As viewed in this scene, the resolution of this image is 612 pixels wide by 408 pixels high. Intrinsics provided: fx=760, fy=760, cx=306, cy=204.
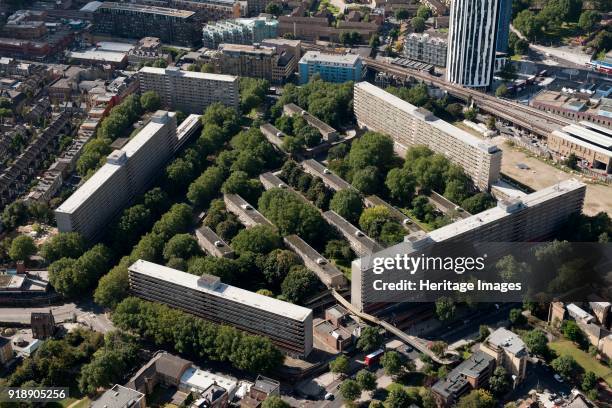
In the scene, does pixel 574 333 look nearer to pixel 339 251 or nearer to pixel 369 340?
pixel 369 340

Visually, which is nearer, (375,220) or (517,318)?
(517,318)

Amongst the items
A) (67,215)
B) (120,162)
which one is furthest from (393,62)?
(67,215)

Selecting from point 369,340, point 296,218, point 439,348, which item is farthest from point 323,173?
point 439,348

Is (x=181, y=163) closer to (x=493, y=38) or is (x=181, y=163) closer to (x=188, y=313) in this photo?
(x=188, y=313)

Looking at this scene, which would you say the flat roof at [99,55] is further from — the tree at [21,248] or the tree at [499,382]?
the tree at [499,382]

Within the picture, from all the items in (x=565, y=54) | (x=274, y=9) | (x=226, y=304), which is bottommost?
(x=226, y=304)
